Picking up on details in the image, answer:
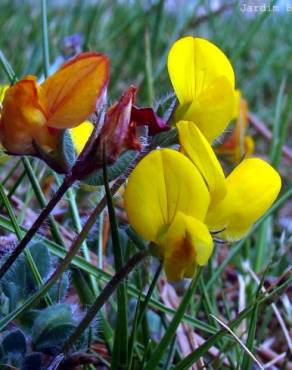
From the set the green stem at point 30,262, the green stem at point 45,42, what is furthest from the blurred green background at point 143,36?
the green stem at point 30,262

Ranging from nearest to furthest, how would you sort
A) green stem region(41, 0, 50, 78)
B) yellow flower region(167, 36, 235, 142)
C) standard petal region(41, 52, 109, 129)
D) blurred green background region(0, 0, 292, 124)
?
1. standard petal region(41, 52, 109, 129)
2. yellow flower region(167, 36, 235, 142)
3. green stem region(41, 0, 50, 78)
4. blurred green background region(0, 0, 292, 124)

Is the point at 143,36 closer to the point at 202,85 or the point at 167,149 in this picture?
the point at 202,85

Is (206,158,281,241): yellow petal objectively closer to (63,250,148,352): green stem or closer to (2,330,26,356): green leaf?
(63,250,148,352): green stem

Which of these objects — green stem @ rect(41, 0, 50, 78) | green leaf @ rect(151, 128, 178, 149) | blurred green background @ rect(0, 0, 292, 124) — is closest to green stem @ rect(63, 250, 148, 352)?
green leaf @ rect(151, 128, 178, 149)

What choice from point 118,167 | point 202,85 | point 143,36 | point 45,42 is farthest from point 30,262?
point 143,36

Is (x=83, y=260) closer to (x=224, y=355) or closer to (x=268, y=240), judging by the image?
(x=224, y=355)
